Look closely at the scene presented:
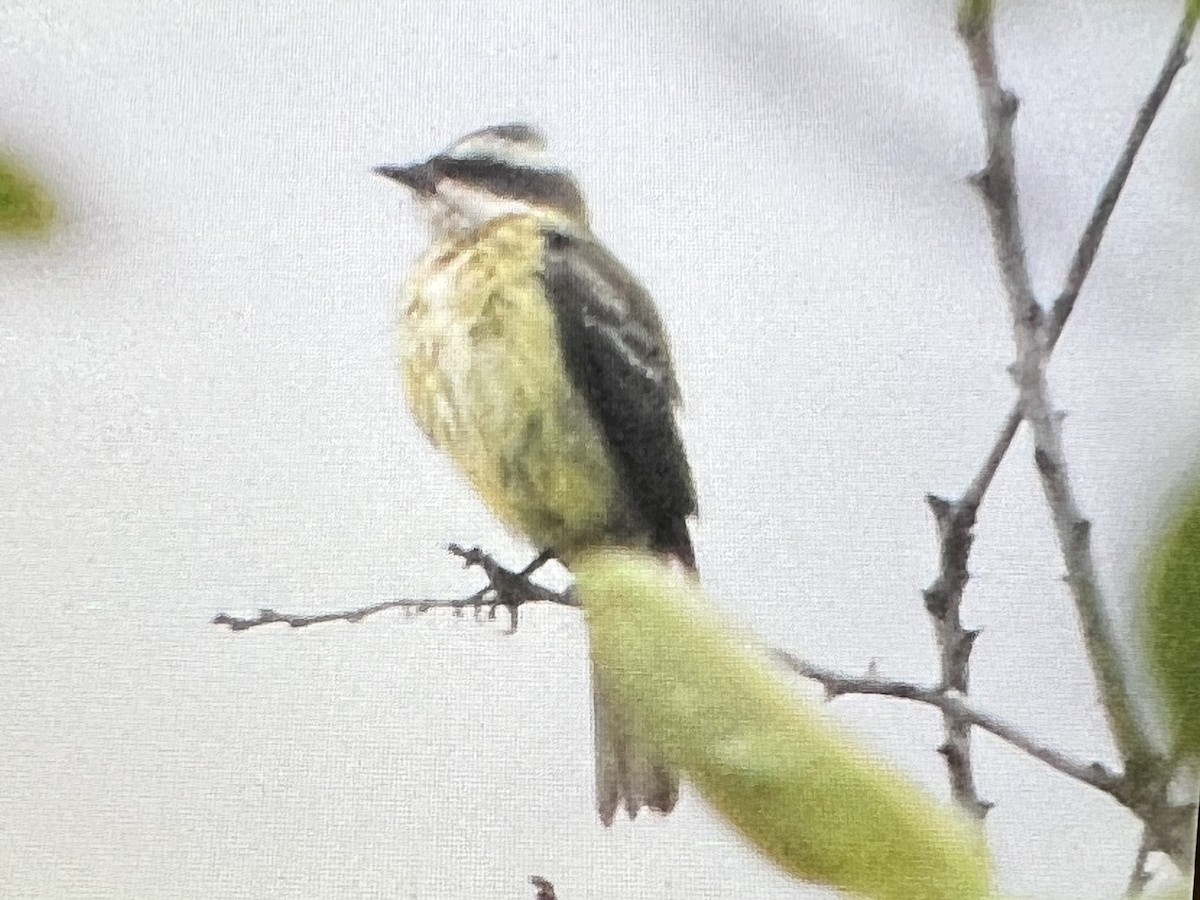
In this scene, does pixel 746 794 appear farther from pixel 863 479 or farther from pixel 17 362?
pixel 17 362

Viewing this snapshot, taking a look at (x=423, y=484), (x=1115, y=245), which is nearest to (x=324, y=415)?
(x=423, y=484)

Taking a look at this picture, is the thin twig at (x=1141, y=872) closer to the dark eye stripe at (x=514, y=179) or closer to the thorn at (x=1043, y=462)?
the thorn at (x=1043, y=462)

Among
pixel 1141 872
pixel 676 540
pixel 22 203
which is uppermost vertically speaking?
pixel 22 203

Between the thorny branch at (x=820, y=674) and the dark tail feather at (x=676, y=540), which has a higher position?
the dark tail feather at (x=676, y=540)

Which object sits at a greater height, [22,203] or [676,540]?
[22,203]

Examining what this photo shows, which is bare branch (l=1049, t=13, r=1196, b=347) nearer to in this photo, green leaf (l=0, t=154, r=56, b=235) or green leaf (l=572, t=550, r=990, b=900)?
green leaf (l=572, t=550, r=990, b=900)

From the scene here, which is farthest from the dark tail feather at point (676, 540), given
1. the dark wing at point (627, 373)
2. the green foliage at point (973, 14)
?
the green foliage at point (973, 14)

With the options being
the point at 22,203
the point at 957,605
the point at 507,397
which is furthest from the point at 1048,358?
the point at 22,203

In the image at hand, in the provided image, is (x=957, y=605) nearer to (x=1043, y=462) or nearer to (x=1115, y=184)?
(x=1043, y=462)
